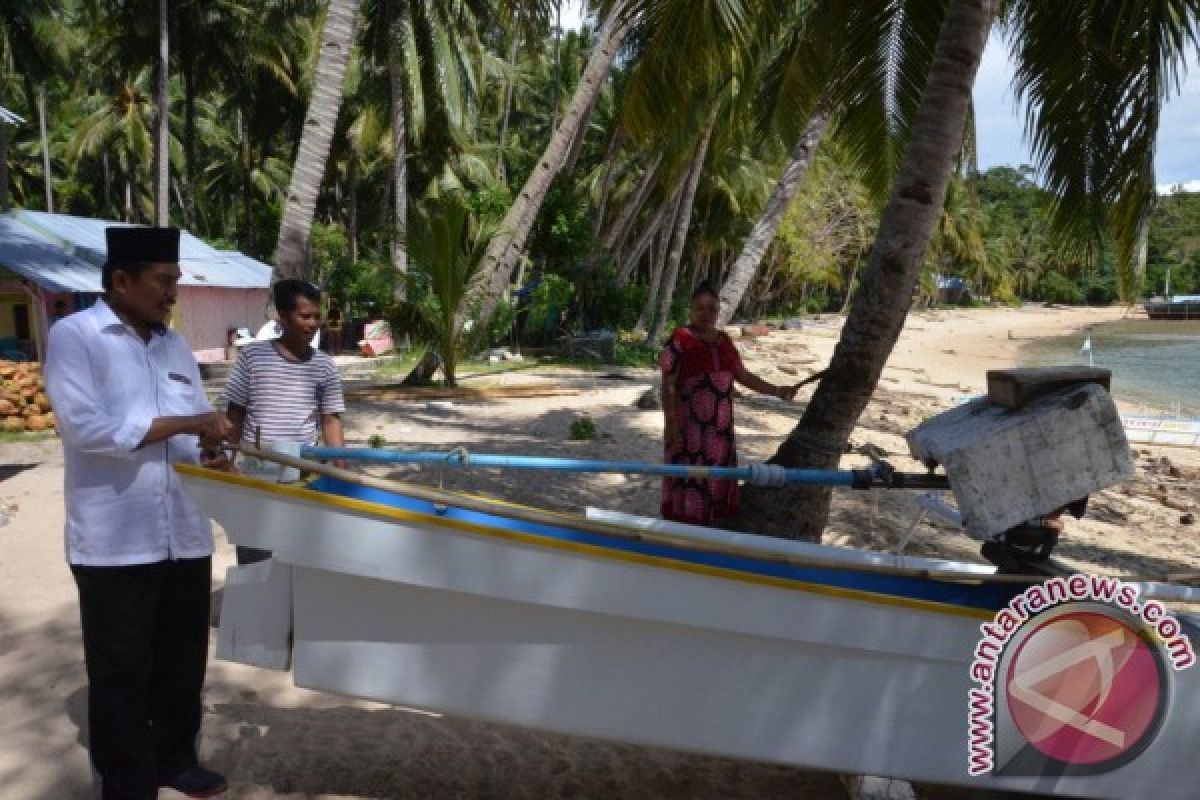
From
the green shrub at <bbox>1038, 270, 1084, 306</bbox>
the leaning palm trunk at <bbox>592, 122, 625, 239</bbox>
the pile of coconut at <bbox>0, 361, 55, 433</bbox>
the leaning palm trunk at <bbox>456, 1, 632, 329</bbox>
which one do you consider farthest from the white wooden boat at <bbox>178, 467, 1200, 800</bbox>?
the green shrub at <bbox>1038, 270, 1084, 306</bbox>

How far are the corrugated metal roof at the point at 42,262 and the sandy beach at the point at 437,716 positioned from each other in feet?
13.4

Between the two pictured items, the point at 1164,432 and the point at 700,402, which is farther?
the point at 1164,432

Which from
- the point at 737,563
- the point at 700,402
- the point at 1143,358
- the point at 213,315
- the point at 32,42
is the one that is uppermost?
the point at 32,42

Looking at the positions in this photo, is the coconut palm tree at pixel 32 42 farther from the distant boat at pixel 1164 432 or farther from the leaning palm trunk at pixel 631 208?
the distant boat at pixel 1164 432

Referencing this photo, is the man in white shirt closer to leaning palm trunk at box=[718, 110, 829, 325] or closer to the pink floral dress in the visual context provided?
the pink floral dress

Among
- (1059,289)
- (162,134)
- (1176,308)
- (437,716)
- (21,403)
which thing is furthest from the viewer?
(1059,289)

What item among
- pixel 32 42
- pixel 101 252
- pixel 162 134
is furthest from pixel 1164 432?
pixel 32 42

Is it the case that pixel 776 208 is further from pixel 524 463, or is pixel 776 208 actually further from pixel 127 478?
pixel 127 478

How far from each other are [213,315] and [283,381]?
17289mm

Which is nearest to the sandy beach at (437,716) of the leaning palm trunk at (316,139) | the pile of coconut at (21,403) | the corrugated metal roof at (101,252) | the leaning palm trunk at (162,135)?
the pile of coconut at (21,403)

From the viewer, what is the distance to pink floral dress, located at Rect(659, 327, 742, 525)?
412cm

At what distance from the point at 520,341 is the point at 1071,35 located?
16.0 meters

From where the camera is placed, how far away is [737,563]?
96.0 inches

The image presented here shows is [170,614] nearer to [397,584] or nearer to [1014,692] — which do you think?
[397,584]
